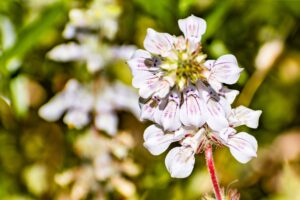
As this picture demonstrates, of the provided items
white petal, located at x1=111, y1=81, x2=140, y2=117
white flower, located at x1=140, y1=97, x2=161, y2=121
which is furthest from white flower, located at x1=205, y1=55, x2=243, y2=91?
white petal, located at x1=111, y1=81, x2=140, y2=117

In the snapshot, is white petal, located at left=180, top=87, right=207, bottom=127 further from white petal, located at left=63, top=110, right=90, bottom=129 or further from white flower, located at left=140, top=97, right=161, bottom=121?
white petal, located at left=63, top=110, right=90, bottom=129

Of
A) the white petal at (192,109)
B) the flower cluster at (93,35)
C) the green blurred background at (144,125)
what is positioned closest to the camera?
the white petal at (192,109)

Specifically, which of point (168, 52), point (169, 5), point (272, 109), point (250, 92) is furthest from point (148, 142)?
point (272, 109)

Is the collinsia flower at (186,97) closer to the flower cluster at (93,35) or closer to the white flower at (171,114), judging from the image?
the white flower at (171,114)

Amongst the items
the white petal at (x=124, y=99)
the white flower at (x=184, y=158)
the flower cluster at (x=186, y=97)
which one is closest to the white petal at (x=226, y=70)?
the flower cluster at (x=186, y=97)

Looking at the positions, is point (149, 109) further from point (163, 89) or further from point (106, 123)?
point (106, 123)

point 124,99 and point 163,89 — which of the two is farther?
point 124,99

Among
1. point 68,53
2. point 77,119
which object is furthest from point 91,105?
point 68,53
